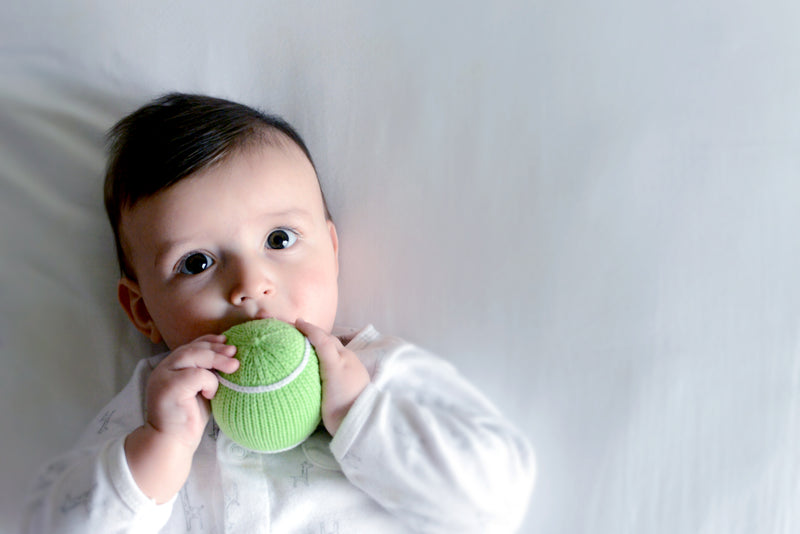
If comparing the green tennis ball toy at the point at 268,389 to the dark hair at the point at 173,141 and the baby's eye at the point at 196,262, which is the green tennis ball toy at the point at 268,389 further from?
the dark hair at the point at 173,141

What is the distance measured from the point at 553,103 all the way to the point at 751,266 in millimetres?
366

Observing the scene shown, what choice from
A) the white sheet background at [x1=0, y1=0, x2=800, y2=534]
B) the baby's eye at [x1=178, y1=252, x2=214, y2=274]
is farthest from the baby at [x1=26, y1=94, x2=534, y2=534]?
the white sheet background at [x1=0, y1=0, x2=800, y2=534]

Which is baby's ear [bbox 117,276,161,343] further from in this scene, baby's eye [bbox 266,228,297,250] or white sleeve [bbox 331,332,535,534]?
white sleeve [bbox 331,332,535,534]

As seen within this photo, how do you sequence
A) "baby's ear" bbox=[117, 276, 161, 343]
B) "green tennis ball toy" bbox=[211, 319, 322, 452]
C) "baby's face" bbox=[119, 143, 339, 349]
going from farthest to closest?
"baby's ear" bbox=[117, 276, 161, 343] → "baby's face" bbox=[119, 143, 339, 349] → "green tennis ball toy" bbox=[211, 319, 322, 452]

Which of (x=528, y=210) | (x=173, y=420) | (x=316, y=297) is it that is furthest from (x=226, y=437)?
(x=528, y=210)

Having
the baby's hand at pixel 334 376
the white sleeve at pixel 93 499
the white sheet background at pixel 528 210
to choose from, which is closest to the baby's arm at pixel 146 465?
the white sleeve at pixel 93 499

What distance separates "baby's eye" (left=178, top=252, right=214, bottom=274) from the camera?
3.07 feet

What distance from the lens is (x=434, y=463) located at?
91 cm

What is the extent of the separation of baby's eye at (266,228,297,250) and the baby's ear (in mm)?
228

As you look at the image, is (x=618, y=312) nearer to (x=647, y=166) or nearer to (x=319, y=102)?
(x=647, y=166)

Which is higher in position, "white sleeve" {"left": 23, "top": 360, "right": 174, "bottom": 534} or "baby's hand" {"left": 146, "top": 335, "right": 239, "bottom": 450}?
"baby's hand" {"left": 146, "top": 335, "right": 239, "bottom": 450}

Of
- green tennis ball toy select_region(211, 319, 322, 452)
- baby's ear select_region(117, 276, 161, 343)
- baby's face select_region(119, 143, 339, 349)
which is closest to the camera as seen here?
green tennis ball toy select_region(211, 319, 322, 452)

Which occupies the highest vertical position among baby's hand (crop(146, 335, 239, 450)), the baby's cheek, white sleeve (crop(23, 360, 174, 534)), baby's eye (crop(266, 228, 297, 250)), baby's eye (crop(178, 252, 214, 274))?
baby's eye (crop(266, 228, 297, 250))

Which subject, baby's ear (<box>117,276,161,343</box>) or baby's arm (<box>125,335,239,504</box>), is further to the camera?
baby's ear (<box>117,276,161,343</box>)
